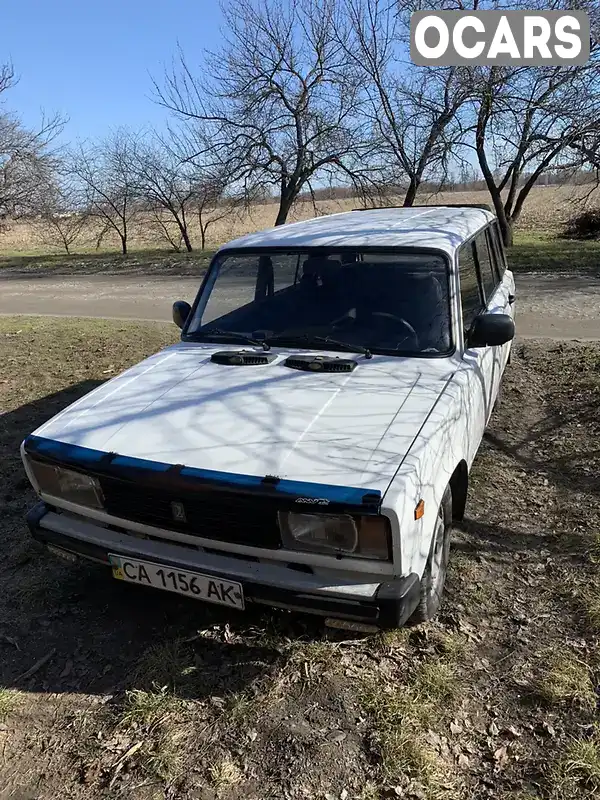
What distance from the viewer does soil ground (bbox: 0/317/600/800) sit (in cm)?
227

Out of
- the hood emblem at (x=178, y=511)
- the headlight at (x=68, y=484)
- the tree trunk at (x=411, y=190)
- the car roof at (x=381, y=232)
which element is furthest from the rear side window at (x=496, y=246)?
the tree trunk at (x=411, y=190)

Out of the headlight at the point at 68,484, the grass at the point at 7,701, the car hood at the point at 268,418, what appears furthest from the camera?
the headlight at the point at 68,484

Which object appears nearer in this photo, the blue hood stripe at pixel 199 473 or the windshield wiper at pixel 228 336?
the blue hood stripe at pixel 199 473

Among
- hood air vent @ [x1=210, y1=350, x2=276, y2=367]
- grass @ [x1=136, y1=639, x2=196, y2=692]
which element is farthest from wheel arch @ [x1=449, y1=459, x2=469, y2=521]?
grass @ [x1=136, y1=639, x2=196, y2=692]

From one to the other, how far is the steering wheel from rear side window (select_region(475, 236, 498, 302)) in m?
1.20

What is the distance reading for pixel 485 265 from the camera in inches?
184

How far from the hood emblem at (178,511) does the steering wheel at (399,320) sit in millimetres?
1639

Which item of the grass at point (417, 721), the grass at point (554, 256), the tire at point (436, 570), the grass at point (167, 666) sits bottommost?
the grass at point (554, 256)

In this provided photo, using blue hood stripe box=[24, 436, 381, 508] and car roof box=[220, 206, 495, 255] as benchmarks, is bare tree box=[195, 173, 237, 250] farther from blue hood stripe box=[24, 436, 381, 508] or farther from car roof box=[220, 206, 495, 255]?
blue hood stripe box=[24, 436, 381, 508]

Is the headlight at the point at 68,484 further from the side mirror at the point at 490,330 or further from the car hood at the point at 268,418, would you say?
the side mirror at the point at 490,330

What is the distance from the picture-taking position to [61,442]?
282cm

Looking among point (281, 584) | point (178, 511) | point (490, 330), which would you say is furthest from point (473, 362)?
point (178, 511)

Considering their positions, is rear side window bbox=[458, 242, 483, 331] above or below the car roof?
below

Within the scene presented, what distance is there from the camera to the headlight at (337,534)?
90.2 inches
